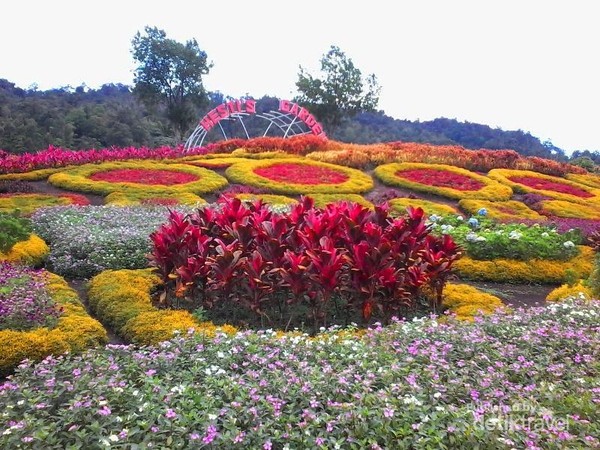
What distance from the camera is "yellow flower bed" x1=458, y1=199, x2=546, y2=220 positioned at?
1366 cm

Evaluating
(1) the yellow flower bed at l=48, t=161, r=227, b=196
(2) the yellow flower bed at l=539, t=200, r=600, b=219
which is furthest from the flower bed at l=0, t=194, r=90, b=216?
(2) the yellow flower bed at l=539, t=200, r=600, b=219

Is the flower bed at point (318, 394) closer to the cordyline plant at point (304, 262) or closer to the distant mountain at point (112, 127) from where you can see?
the cordyline plant at point (304, 262)

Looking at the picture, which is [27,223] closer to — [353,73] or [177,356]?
[177,356]

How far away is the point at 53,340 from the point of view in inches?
177

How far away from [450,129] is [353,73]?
21.0m

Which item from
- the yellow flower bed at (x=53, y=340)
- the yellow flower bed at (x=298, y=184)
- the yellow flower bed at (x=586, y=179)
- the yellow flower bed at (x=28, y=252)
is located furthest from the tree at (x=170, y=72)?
the yellow flower bed at (x=53, y=340)

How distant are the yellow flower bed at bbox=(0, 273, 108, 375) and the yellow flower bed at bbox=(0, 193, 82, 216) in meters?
7.16

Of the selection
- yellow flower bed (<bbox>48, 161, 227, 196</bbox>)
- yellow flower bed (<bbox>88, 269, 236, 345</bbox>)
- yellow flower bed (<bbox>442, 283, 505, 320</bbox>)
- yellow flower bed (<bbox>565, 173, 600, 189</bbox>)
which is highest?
yellow flower bed (<bbox>565, 173, 600, 189</bbox>)

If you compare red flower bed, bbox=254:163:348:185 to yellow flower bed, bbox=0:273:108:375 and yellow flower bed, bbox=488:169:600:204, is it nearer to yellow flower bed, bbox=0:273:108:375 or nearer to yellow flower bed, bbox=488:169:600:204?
yellow flower bed, bbox=488:169:600:204

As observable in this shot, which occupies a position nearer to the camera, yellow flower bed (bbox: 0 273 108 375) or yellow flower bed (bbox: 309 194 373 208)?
yellow flower bed (bbox: 0 273 108 375)

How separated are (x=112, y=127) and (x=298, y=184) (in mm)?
22398

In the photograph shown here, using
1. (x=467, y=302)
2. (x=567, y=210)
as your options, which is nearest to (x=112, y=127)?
(x=567, y=210)

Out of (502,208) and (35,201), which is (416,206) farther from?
(35,201)

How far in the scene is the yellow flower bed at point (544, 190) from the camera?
16.5m
